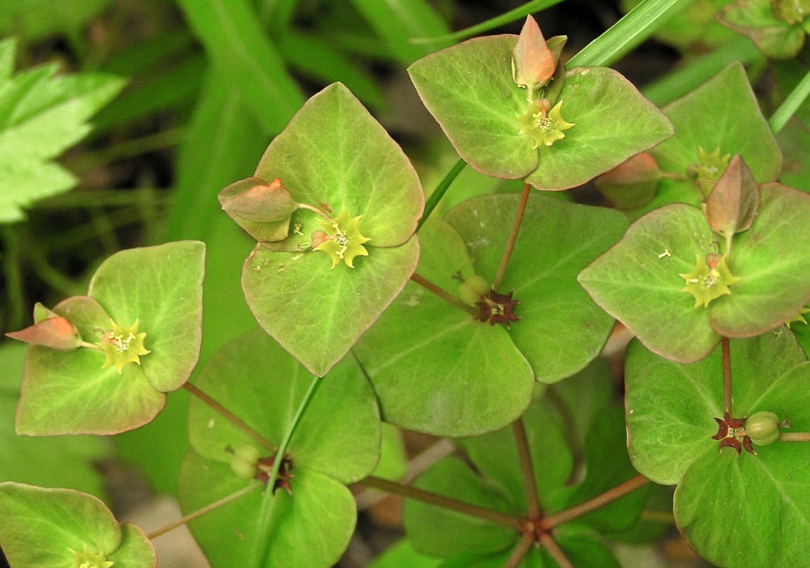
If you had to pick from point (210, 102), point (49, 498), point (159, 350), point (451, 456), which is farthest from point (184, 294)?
point (210, 102)

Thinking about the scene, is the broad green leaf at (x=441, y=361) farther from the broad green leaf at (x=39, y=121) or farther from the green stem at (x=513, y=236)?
the broad green leaf at (x=39, y=121)

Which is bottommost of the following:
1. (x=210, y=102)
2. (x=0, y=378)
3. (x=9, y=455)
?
(x=9, y=455)

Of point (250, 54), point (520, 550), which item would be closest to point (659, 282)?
point (520, 550)

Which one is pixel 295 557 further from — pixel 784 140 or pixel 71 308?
pixel 784 140

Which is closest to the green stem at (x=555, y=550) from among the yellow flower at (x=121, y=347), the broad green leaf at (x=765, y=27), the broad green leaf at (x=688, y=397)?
the broad green leaf at (x=688, y=397)

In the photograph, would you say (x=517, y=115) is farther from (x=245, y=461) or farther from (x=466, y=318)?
(x=245, y=461)
